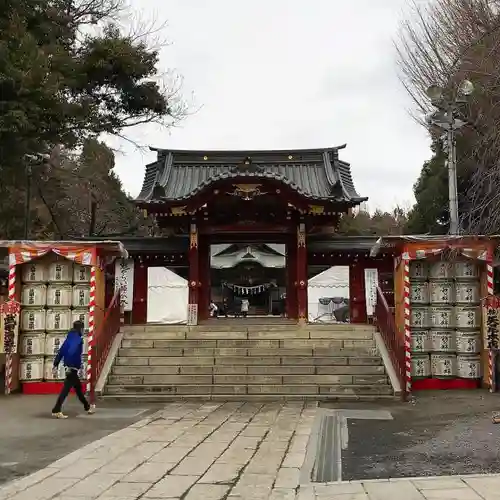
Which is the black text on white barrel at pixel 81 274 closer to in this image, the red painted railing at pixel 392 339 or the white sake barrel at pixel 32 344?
the white sake barrel at pixel 32 344

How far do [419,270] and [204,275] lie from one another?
677 cm

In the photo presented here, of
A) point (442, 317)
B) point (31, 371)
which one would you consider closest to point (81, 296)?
point (31, 371)

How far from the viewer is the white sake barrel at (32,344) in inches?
478

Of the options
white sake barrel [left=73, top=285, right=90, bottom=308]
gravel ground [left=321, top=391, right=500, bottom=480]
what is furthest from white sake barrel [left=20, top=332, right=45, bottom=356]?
gravel ground [left=321, top=391, right=500, bottom=480]

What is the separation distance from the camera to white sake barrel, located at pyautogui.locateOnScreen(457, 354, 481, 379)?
39.6 feet

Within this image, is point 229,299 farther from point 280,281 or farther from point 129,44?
point 129,44

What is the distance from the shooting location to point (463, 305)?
1234 cm

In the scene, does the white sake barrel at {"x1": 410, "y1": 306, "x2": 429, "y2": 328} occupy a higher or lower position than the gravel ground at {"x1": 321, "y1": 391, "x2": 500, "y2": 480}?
higher

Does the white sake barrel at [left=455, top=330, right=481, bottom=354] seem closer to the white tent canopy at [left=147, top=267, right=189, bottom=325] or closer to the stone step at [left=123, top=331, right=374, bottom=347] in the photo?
the stone step at [left=123, top=331, right=374, bottom=347]

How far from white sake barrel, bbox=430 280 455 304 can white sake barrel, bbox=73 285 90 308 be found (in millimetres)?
7357

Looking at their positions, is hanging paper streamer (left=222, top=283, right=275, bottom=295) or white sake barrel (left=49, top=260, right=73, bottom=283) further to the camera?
hanging paper streamer (left=222, top=283, right=275, bottom=295)

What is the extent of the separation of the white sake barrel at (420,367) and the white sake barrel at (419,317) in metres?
0.67

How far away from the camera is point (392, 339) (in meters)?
12.2

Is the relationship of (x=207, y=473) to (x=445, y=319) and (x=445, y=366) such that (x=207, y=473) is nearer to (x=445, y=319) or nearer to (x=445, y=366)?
(x=445, y=366)
